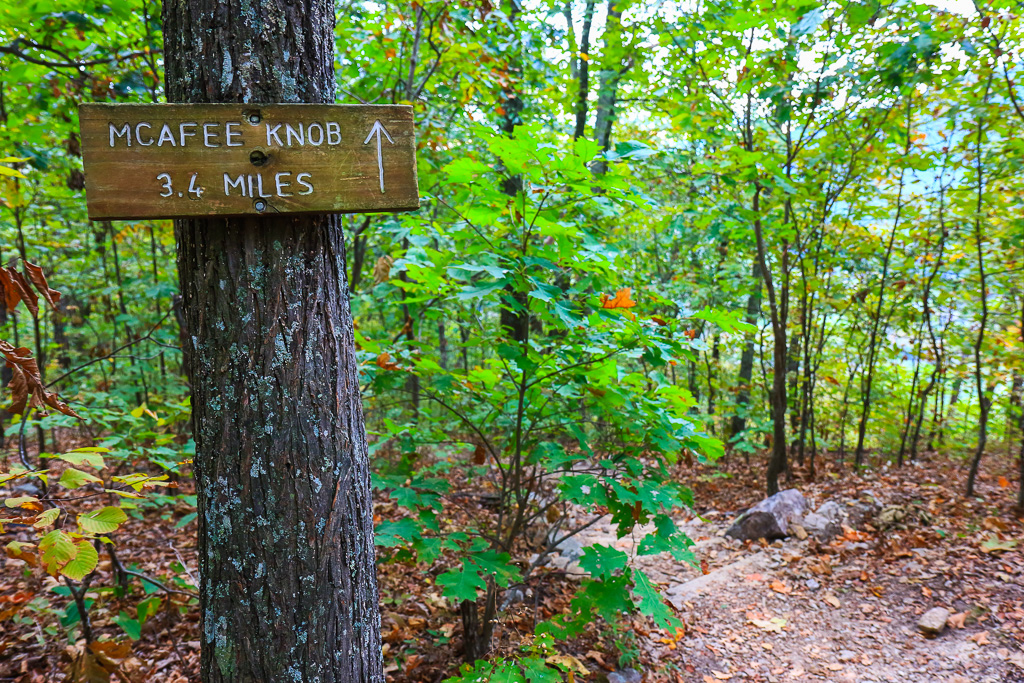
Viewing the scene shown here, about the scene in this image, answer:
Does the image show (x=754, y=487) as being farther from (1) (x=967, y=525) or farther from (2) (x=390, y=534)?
(2) (x=390, y=534)

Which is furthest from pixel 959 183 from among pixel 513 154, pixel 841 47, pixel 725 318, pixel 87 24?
pixel 87 24

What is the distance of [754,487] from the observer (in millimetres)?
6711

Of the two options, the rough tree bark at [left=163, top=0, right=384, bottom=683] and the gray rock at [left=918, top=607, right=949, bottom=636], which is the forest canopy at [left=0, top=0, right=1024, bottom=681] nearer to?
the rough tree bark at [left=163, top=0, right=384, bottom=683]

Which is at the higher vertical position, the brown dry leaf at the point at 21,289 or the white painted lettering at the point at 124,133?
the white painted lettering at the point at 124,133

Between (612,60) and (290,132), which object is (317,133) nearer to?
(290,132)

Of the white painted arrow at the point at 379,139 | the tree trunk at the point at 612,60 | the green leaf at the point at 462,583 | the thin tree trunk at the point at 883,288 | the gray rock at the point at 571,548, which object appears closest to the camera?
the white painted arrow at the point at 379,139

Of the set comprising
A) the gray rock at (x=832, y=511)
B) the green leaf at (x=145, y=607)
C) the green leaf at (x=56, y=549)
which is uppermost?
the green leaf at (x=56, y=549)

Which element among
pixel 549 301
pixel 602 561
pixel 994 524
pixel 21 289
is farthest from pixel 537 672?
pixel 994 524

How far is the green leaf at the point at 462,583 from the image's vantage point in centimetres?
209

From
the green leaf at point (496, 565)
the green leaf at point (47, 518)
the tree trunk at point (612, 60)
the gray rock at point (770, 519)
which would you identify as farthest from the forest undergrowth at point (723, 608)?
the tree trunk at point (612, 60)

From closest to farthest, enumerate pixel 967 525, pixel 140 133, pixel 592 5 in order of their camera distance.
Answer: pixel 140 133 < pixel 967 525 < pixel 592 5

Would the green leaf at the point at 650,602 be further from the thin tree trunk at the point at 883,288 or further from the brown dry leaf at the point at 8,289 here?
the thin tree trunk at the point at 883,288

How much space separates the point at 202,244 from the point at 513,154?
111cm

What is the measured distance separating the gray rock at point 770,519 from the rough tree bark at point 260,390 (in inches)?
189
